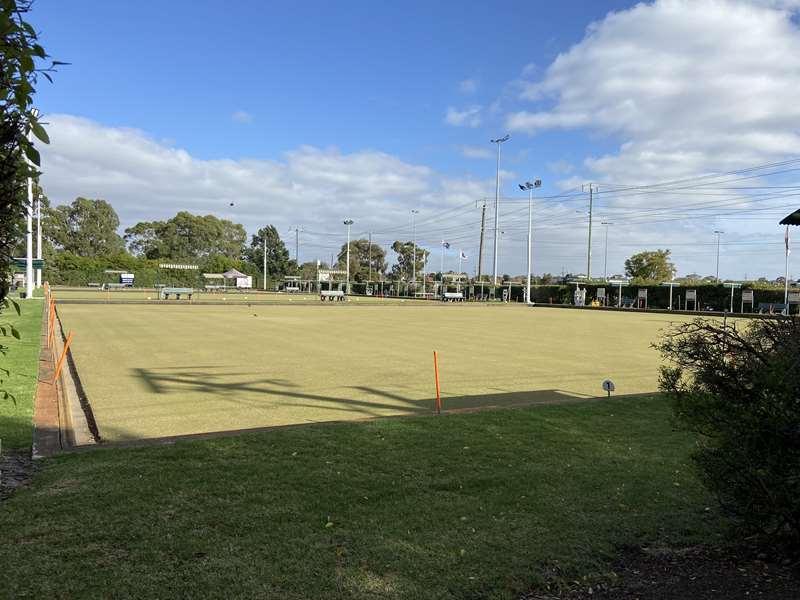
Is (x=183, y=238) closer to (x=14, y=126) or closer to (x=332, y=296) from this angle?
(x=332, y=296)

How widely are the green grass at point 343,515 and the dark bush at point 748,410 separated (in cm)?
78

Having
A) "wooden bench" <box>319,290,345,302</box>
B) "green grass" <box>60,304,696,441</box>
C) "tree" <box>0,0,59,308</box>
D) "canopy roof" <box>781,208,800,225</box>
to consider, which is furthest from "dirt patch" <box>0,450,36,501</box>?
"wooden bench" <box>319,290,345,302</box>

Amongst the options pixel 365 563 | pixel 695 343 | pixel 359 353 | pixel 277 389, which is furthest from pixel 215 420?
pixel 359 353

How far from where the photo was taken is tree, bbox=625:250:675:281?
284 ft

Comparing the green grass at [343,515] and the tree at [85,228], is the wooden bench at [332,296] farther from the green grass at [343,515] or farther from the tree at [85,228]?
the tree at [85,228]

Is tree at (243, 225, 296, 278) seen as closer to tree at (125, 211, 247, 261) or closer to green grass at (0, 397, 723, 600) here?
tree at (125, 211, 247, 261)

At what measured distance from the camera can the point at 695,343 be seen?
3652 millimetres

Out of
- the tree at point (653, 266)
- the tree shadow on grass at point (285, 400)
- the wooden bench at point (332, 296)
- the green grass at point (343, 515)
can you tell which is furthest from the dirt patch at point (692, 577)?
the tree at point (653, 266)

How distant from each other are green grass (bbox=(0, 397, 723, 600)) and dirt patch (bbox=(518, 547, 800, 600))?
0.13m

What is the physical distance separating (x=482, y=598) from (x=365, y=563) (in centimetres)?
75

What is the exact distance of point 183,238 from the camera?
124 m

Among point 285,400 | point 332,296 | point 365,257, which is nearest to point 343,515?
point 285,400

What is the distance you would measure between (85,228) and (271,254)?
38486 mm

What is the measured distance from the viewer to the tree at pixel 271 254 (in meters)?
128
